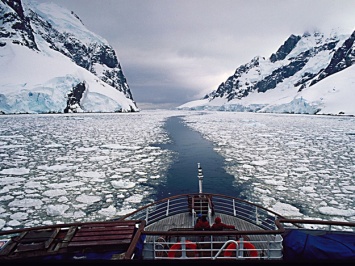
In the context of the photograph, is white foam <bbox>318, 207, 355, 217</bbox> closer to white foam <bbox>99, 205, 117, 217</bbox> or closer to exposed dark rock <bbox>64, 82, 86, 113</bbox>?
white foam <bbox>99, 205, 117, 217</bbox>

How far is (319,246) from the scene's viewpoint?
3.36 meters

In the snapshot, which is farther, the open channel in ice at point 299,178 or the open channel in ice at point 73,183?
the open channel in ice at point 299,178

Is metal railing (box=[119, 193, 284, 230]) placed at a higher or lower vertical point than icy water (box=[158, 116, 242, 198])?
higher

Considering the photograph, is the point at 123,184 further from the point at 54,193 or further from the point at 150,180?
the point at 54,193

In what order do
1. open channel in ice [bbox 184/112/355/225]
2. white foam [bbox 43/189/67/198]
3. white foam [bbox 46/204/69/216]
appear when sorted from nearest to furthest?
1. white foam [bbox 46/204/69/216]
2. open channel in ice [bbox 184/112/355/225]
3. white foam [bbox 43/189/67/198]

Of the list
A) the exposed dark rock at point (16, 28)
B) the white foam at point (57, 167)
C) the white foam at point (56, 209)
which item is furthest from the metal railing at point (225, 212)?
the exposed dark rock at point (16, 28)

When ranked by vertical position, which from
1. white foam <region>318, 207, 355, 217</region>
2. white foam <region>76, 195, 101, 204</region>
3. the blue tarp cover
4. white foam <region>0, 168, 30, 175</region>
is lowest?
white foam <region>318, 207, 355, 217</region>

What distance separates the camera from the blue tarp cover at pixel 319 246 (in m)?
3.22

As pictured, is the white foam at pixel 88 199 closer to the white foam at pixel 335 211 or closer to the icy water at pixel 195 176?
the icy water at pixel 195 176

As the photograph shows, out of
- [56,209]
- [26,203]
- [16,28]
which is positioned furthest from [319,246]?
[16,28]

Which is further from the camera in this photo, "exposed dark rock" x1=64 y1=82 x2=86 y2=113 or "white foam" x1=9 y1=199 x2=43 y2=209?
"exposed dark rock" x1=64 y1=82 x2=86 y2=113

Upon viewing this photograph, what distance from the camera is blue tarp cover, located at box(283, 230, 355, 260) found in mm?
3219

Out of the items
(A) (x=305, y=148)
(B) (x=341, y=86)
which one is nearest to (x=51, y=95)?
(A) (x=305, y=148)

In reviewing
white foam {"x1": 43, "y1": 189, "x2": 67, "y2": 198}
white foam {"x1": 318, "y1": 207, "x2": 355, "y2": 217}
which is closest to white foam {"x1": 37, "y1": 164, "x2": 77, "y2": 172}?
white foam {"x1": 43, "y1": 189, "x2": 67, "y2": 198}
